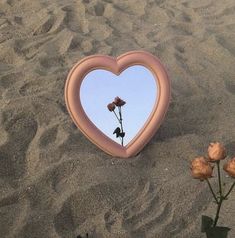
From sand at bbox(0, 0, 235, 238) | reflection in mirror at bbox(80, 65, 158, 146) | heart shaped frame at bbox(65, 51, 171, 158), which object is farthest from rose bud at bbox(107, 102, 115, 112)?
sand at bbox(0, 0, 235, 238)

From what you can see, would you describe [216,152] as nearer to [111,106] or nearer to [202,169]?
[202,169]

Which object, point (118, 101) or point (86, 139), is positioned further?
point (86, 139)

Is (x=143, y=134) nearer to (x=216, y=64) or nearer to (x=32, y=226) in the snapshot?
(x=32, y=226)

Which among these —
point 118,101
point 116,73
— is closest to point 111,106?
point 118,101

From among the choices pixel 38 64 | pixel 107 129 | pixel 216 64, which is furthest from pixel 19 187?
pixel 216 64

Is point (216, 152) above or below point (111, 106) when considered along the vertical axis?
above

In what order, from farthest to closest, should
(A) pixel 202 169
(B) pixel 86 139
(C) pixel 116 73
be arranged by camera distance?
(B) pixel 86 139 → (C) pixel 116 73 → (A) pixel 202 169
